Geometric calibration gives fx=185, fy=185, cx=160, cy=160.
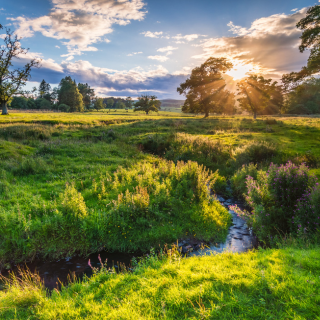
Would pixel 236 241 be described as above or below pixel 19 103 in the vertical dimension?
below

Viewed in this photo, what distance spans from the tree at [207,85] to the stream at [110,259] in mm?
48909

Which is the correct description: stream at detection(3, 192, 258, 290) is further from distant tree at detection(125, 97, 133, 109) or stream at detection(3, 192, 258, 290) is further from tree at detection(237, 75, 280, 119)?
distant tree at detection(125, 97, 133, 109)

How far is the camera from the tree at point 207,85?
169 feet

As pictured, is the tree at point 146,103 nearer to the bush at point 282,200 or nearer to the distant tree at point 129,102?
the distant tree at point 129,102

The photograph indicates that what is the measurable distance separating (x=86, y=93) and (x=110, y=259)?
12292 centimetres

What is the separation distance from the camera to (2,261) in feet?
20.3

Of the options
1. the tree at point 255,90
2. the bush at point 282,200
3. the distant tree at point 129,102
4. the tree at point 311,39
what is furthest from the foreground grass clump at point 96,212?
the distant tree at point 129,102

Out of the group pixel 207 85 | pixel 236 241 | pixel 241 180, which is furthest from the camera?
pixel 207 85

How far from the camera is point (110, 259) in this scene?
674cm

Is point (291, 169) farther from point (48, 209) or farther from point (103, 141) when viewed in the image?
point (103, 141)

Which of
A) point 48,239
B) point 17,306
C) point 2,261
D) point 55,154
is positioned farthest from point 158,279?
point 55,154

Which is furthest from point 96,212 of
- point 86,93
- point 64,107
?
point 86,93

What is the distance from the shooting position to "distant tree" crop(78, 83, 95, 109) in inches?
4284

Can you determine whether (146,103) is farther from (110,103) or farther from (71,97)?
(110,103)
